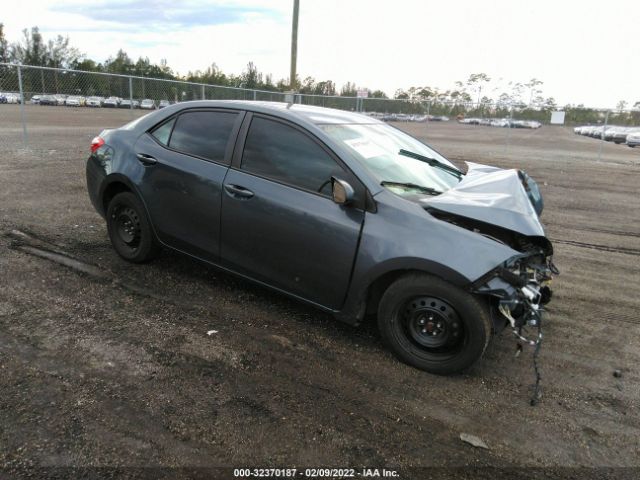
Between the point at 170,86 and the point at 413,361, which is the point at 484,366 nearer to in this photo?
the point at 413,361

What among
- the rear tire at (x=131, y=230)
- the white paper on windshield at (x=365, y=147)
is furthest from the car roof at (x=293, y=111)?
the rear tire at (x=131, y=230)

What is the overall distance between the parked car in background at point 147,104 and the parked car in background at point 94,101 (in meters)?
1.85

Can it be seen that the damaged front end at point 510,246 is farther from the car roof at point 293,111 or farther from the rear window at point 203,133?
the rear window at point 203,133

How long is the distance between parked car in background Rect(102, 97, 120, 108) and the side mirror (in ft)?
49.2

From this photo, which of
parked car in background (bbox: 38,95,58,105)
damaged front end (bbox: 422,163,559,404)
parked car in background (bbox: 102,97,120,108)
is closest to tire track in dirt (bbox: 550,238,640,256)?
damaged front end (bbox: 422,163,559,404)

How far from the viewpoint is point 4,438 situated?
2.43m

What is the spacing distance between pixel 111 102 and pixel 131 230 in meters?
14.1

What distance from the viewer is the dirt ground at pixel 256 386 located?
8.09 ft

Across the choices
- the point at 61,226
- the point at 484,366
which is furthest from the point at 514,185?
the point at 61,226

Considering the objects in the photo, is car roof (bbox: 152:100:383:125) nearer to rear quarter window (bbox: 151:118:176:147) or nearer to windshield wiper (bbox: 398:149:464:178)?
rear quarter window (bbox: 151:118:176:147)

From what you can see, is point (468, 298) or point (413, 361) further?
point (413, 361)

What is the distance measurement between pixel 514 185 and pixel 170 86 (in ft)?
50.1

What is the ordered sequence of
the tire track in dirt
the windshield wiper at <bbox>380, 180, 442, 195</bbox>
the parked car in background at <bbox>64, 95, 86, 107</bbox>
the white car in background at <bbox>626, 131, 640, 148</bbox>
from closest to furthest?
the windshield wiper at <bbox>380, 180, 442, 195</bbox> < the tire track in dirt < the parked car in background at <bbox>64, 95, 86, 107</bbox> < the white car in background at <bbox>626, 131, 640, 148</bbox>

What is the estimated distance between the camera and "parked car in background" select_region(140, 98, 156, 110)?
52.0 ft
